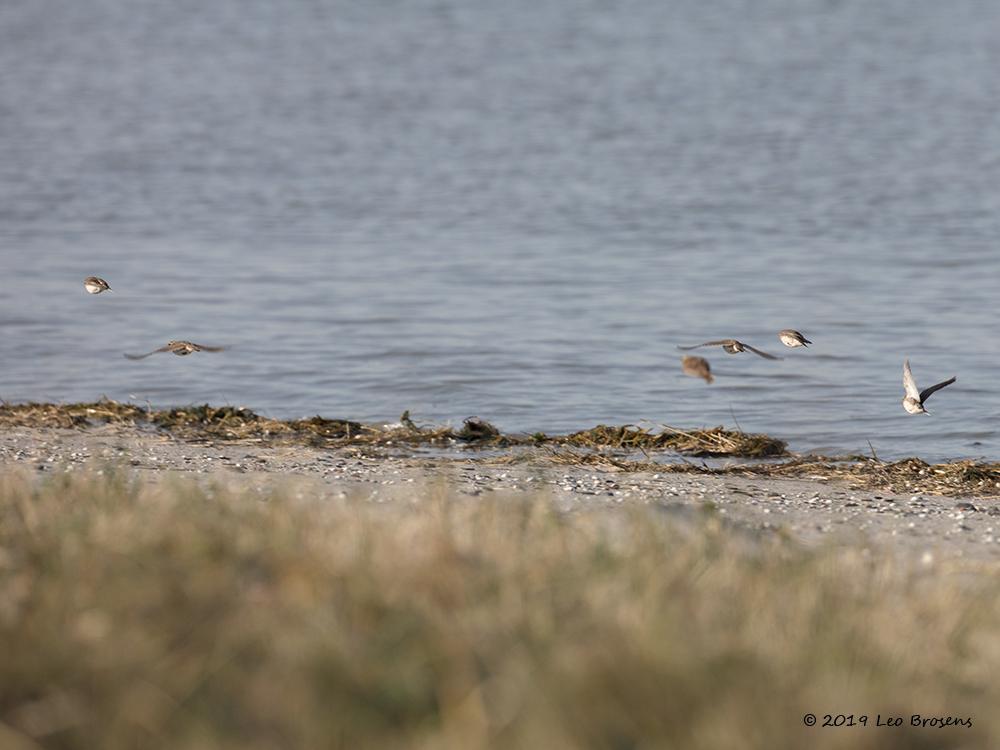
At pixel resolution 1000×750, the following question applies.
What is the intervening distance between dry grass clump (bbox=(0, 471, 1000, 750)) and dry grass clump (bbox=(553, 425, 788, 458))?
477cm

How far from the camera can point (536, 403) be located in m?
12.7

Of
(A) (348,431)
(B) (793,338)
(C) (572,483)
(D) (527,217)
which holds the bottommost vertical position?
(C) (572,483)

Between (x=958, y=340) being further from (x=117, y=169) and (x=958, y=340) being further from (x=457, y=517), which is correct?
(x=117, y=169)

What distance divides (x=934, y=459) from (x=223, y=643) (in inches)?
275

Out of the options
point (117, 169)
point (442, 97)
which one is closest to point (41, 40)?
point (442, 97)

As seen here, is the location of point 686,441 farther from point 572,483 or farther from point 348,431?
point 348,431

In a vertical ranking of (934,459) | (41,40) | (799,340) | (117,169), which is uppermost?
(41,40)

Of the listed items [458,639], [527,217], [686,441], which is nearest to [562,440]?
[686,441]

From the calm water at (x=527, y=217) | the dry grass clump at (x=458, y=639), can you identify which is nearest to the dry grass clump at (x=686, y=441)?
the calm water at (x=527, y=217)

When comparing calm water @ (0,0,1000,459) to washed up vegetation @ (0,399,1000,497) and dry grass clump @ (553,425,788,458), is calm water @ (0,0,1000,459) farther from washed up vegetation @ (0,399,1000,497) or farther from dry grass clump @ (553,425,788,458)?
washed up vegetation @ (0,399,1000,497)

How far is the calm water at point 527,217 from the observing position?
13.5m

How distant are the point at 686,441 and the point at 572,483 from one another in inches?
79.6

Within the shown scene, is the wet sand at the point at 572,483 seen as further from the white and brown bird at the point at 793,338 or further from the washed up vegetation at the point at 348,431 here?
the white and brown bird at the point at 793,338

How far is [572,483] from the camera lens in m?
8.91
